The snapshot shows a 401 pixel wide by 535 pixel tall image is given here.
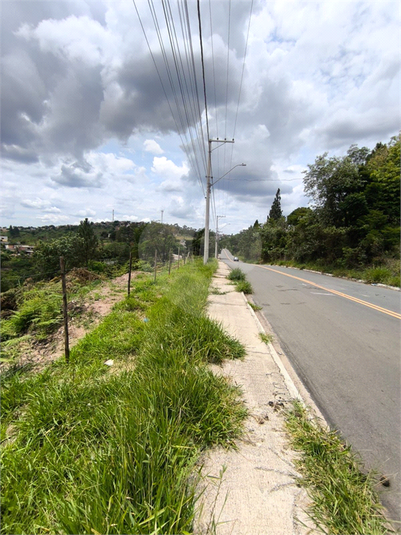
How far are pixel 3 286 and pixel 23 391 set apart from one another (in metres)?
9.09

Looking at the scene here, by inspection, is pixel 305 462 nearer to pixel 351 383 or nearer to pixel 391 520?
pixel 391 520

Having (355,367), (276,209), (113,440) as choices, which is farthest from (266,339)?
(276,209)

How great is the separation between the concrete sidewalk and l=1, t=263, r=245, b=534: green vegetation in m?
0.15

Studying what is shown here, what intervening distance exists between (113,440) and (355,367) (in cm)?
391

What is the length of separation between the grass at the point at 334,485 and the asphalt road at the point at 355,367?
24cm

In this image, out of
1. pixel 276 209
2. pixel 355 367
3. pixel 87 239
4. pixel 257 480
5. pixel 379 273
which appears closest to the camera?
pixel 257 480

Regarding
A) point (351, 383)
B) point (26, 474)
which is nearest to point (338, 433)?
point (351, 383)

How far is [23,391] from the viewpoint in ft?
9.91

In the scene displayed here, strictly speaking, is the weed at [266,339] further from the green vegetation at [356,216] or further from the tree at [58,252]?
the tree at [58,252]

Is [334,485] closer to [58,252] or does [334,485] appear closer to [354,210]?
[354,210]

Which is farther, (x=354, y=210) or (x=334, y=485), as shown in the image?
(x=354, y=210)

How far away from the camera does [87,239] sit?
29.9m

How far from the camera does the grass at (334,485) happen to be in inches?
65.3

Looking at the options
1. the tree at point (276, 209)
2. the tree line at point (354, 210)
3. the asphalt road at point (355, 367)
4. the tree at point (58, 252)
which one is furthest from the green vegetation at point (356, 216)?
the tree at point (276, 209)
